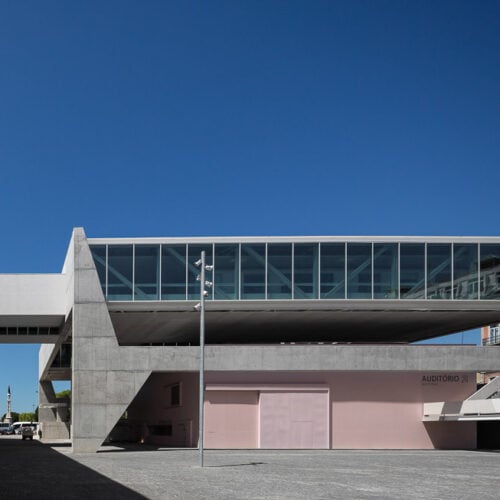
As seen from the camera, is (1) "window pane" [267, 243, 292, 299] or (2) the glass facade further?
(1) "window pane" [267, 243, 292, 299]

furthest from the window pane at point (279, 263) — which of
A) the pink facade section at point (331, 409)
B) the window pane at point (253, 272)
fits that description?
the pink facade section at point (331, 409)

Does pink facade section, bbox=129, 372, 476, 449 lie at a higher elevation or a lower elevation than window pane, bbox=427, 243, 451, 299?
lower

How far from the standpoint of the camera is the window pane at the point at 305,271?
164 ft

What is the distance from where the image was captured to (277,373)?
49.6m

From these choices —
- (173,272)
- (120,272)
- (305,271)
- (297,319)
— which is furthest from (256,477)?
(297,319)

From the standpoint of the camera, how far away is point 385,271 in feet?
166

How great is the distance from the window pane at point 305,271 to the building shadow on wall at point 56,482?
1776 cm

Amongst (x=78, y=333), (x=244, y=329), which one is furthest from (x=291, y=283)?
(x=78, y=333)

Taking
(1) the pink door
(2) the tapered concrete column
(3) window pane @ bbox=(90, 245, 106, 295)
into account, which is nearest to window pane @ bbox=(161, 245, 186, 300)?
(3) window pane @ bbox=(90, 245, 106, 295)

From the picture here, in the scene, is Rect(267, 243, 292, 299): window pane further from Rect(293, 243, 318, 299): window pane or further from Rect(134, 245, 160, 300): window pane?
Rect(134, 245, 160, 300): window pane

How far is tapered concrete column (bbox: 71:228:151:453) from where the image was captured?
4778cm

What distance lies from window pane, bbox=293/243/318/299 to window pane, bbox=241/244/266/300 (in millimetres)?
1775

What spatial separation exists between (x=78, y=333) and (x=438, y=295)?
19.9m

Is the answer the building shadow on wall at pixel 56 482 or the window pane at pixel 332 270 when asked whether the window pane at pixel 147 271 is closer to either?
the window pane at pixel 332 270
